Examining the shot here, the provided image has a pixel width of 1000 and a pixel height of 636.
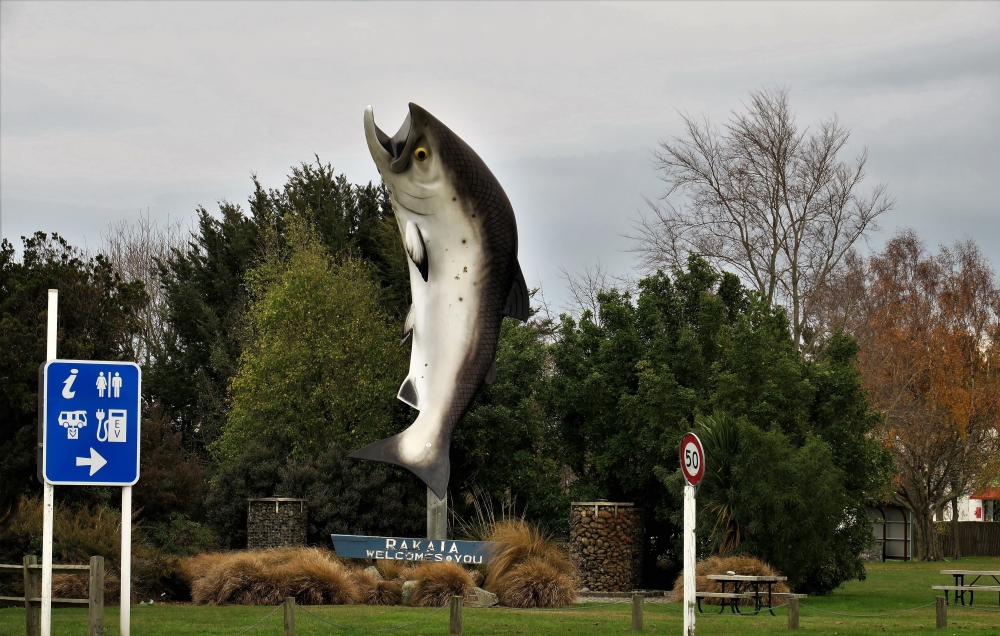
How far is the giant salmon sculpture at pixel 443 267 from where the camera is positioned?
62.2ft

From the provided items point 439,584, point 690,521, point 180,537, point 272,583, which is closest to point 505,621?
point 439,584

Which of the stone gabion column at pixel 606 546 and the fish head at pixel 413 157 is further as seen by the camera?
the stone gabion column at pixel 606 546

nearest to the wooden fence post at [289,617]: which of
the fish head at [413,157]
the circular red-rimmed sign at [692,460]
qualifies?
the circular red-rimmed sign at [692,460]

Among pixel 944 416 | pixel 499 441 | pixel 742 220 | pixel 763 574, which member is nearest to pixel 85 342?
pixel 499 441

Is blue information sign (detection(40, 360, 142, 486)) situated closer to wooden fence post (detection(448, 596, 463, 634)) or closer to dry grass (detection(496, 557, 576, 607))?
wooden fence post (detection(448, 596, 463, 634))

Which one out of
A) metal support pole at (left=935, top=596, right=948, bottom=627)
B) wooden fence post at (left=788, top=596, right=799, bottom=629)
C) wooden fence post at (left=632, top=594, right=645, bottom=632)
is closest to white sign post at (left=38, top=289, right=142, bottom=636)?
wooden fence post at (left=632, top=594, right=645, bottom=632)

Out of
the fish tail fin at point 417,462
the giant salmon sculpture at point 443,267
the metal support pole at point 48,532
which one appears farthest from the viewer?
the giant salmon sculpture at point 443,267

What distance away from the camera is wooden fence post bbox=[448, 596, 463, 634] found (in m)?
13.7

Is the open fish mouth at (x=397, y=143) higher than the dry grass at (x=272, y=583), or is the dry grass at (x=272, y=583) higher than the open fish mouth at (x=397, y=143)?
the open fish mouth at (x=397, y=143)

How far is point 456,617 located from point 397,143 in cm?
848

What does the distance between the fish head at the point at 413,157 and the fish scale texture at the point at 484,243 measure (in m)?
0.10

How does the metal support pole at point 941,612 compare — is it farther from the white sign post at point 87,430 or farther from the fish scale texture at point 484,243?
the white sign post at point 87,430

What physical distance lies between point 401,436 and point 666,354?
864 cm

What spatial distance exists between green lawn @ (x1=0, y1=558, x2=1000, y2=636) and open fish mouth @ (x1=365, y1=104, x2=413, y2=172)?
7.09 metres
